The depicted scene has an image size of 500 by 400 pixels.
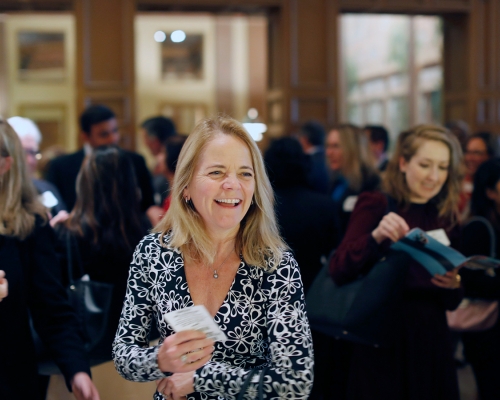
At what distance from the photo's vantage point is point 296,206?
3.95m

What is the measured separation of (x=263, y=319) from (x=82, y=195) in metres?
1.75

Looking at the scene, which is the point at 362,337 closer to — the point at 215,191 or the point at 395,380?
the point at 395,380

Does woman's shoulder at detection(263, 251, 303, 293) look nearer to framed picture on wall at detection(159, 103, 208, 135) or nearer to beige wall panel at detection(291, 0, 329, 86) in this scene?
→ beige wall panel at detection(291, 0, 329, 86)

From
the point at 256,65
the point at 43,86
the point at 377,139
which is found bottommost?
the point at 377,139

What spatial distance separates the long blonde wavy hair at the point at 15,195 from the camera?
239 cm

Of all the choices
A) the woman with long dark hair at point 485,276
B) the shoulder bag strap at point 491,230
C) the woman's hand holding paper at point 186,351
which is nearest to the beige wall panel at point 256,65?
the woman with long dark hair at point 485,276

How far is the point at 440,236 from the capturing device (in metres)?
2.95

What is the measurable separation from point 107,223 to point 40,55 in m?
11.2

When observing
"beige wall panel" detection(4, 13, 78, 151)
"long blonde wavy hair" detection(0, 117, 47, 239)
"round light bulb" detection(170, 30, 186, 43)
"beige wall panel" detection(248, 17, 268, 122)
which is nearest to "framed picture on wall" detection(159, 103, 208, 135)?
"beige wall panel" detection(248, 17, 268, 122)

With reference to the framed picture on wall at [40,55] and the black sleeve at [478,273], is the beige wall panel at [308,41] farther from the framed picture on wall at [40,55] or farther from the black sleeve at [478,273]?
the framed picture on wall at [40,55]

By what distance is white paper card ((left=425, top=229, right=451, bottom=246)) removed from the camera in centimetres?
293

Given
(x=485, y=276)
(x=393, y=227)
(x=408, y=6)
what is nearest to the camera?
(x=393, y=227)

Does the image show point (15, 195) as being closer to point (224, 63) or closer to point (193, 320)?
point (193, 320)

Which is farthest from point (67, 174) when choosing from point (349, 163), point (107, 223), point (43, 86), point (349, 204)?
point (43, 86)
